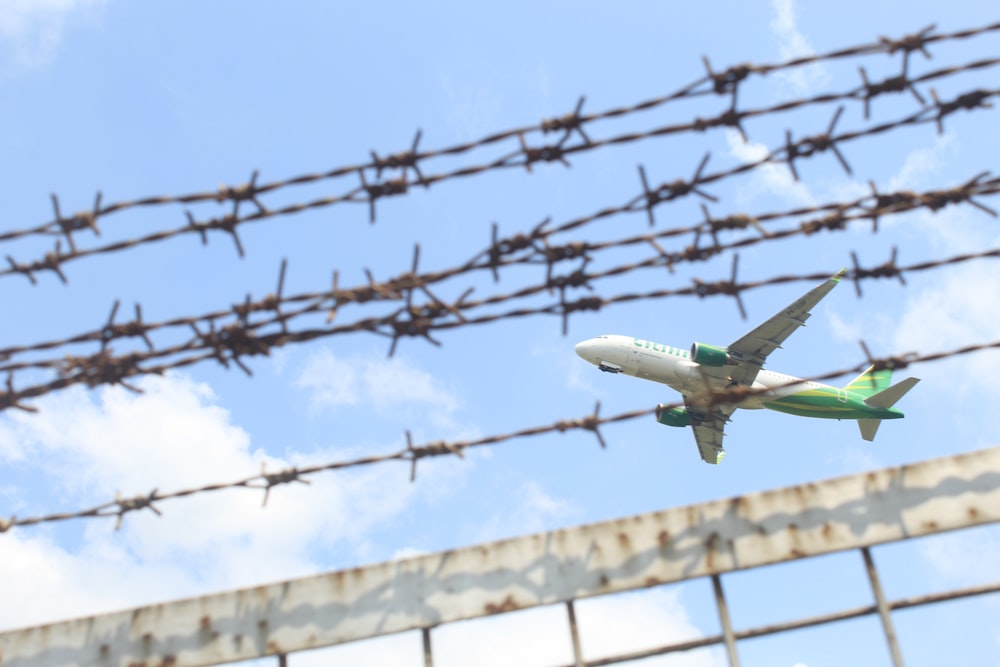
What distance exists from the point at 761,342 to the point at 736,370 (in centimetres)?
169

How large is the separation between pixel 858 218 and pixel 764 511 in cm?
223

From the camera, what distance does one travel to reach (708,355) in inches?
1367

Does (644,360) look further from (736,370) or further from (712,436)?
(712,436)

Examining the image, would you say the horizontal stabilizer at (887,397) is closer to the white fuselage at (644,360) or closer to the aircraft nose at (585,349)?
the white fuselage at (644,360)

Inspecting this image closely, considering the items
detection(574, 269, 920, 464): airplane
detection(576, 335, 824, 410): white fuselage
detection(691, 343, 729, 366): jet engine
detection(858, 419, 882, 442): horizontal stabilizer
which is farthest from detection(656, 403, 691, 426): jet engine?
detection(858, 419, 882, 442): horizontal stabilizer

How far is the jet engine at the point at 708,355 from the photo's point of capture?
3459 centimetres

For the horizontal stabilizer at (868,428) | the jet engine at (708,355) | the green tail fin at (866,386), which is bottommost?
the jet engine at (708,355)

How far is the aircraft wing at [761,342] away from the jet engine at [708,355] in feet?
1.71

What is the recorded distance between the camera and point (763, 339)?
116ft

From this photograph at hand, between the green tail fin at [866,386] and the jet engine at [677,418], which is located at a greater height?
the green tail fin at [866,386]

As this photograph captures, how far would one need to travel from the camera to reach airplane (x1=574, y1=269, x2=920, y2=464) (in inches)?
1362

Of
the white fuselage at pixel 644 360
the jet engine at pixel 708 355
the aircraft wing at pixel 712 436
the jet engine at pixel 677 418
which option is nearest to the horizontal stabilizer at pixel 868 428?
the aircraft wing at pixel 712 436

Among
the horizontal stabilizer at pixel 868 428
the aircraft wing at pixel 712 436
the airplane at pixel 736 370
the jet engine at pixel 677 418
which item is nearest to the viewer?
the airplane at pixel 736 370

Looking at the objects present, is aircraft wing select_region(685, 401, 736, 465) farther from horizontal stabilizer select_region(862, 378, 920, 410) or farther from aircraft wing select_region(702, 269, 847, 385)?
horizontal stabilizer select_region(862, 378, 920, 410)
